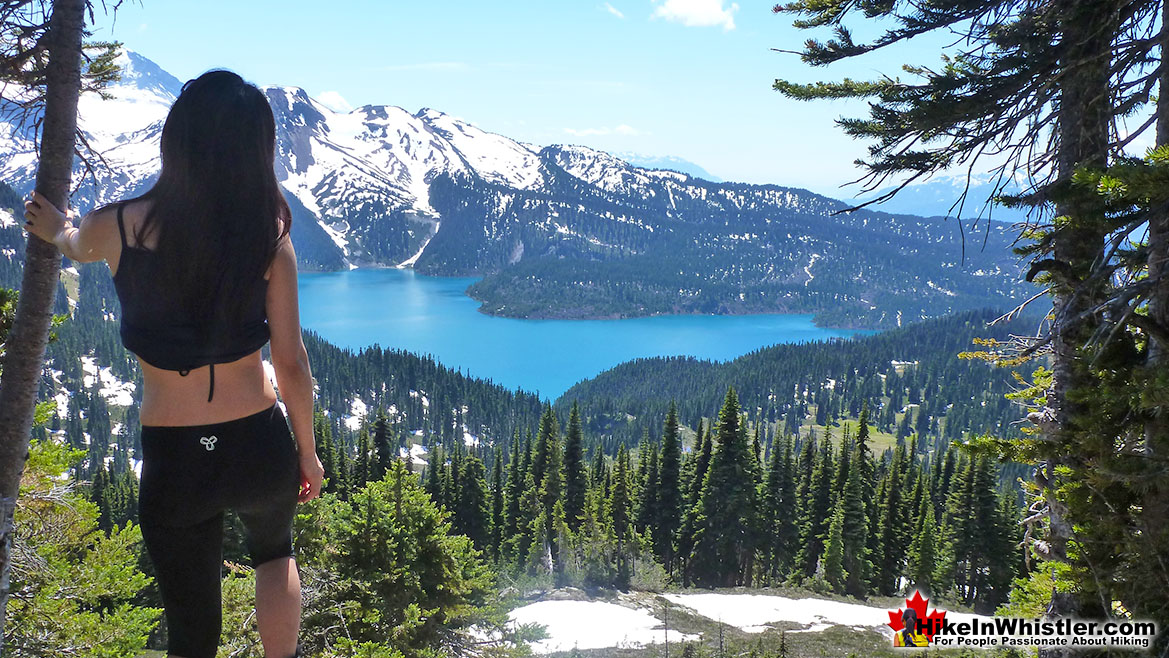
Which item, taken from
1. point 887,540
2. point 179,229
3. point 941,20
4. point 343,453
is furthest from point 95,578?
point 887,540

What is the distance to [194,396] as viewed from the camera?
2.97 m

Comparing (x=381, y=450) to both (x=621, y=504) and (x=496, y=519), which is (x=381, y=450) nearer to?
(x=496, y=519)

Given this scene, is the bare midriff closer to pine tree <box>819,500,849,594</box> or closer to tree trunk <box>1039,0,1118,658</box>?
tree trunk <box>1039,0,1118,658</box>

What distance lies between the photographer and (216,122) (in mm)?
2961

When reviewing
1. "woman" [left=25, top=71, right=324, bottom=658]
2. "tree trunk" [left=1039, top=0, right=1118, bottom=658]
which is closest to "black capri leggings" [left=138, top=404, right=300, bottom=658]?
"woman" [left=25, top=71, right=324, bottom=658]

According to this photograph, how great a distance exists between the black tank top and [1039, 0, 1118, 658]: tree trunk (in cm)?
725

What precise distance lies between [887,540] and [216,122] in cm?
5229

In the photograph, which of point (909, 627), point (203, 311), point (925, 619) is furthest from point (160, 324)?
point (909, 627)

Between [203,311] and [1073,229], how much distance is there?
828 centimetres

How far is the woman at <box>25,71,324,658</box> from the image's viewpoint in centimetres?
294

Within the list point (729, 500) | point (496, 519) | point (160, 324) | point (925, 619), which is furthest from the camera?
point (496, 519)

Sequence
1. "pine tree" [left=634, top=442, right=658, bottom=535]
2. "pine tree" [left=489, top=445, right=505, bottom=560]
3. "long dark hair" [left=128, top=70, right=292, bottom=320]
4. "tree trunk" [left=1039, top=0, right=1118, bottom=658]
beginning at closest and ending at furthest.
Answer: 1. "long dark hair" [left=128, top=70, right=292, bottom=320]
2. "tree trunk" [left=1039, top=0, right=1118, bottom=658]
3. "pine tree" [left=634, top=442, right=658, bottom=535]
4. "pine tree" [left=489, top=445, right=505, bottom=560]

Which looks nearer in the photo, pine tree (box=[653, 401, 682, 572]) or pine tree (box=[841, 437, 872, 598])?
pine tree (box=[841, 437, 872, 598])

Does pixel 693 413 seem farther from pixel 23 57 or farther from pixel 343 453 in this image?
pixel 23 57
